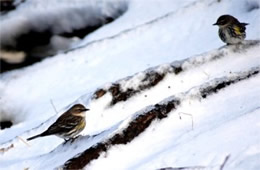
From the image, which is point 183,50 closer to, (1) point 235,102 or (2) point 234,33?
(2) point 234,33

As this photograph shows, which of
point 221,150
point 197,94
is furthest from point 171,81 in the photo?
point 221,150

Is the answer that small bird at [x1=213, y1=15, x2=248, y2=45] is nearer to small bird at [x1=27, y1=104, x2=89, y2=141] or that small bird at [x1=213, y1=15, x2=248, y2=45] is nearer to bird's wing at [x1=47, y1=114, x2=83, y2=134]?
small bird at [x1=27, y1=104, x2=89, y2=141]

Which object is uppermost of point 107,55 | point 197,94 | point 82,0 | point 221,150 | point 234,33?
point 82,0

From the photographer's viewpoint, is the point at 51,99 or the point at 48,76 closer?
the point at 51,99

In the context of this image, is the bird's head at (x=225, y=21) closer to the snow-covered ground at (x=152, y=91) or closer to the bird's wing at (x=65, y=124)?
the snow-covered ground at (x=152, y=91)

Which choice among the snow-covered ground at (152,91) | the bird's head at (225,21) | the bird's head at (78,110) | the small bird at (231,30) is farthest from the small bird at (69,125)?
the bird's head at (225,21)

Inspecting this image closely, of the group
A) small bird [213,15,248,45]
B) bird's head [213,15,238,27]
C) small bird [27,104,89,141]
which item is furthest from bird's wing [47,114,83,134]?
bird's head [213,15,238,27]
